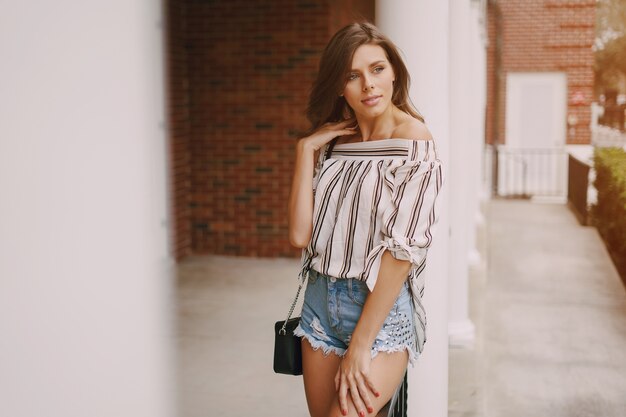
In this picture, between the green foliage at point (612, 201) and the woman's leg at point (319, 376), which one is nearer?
the woman's leg at point (319, 376)

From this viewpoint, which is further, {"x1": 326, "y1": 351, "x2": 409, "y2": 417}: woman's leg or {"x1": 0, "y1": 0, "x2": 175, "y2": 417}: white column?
{"x1": 326, "y1": 351, "x2": 409, "y2": 417}: woman's leg

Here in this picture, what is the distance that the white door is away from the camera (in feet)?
56.0

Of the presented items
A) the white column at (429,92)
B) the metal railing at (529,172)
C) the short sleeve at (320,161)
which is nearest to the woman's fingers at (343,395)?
the short sleeve at (320,161)

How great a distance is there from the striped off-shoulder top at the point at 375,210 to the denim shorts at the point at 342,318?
0.05 m

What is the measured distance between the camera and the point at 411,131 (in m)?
2.28

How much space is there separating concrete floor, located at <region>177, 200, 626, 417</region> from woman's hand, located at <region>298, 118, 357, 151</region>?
2.52 meters

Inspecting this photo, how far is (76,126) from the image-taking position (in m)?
0.78

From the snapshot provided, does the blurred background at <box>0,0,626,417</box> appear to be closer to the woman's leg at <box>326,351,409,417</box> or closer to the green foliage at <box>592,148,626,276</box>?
the green foliage at <box>592,148,626,276</box>

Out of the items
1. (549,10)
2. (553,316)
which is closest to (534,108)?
(549,10)

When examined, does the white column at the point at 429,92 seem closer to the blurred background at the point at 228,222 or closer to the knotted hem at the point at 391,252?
the blurred background at the point at 228,222

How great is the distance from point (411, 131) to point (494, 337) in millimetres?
4442

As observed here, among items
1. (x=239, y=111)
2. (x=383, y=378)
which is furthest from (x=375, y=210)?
(x=239, y=111)

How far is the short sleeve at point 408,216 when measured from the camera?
2129 mm

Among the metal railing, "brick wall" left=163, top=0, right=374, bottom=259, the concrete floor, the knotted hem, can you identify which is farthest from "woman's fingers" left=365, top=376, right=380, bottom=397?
the metal railing
